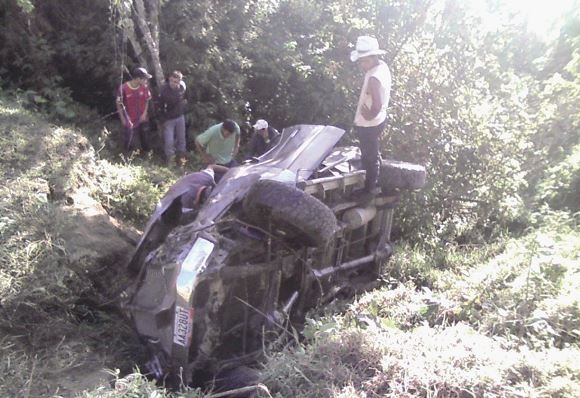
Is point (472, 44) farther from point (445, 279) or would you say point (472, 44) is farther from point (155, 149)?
point (155, 149)

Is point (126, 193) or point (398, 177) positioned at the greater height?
point (398, 177)

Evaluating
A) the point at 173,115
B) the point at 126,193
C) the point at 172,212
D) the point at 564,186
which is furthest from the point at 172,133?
the point at 564,186

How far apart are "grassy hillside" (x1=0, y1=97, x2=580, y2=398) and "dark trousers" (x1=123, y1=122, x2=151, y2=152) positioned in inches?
71.6

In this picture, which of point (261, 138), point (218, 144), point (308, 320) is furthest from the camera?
point (261, 138)

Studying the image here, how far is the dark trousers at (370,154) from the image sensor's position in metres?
5.65

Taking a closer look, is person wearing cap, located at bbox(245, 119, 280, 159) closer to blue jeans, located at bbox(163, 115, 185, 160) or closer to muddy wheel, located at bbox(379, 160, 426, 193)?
muddy wheel, located at bbox(379, 160, 426, 193)

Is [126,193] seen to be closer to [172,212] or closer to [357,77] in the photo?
[172,212]

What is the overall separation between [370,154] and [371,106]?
490 mm

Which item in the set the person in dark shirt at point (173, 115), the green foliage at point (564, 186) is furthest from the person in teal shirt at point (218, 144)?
the green foliage at point (564, 186)

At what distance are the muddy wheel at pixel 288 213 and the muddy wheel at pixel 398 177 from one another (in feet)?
6.17

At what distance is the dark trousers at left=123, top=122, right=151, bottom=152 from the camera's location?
Answer: 892cm

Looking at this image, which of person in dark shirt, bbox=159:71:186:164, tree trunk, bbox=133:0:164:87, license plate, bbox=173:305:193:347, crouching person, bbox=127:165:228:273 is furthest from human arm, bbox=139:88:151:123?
license plate, bbox=173:305:193:347

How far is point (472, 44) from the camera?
888cm

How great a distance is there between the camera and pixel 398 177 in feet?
19.3
